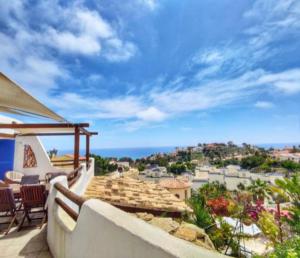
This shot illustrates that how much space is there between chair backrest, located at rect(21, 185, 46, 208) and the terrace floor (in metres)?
0.51

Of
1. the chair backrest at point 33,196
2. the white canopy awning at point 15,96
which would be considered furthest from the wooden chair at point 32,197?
the white canopy awning at point 15,96

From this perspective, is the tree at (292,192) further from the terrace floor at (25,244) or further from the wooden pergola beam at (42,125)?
the wooden pergola beam at (42,125)

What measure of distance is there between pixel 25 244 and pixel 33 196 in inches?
49.8

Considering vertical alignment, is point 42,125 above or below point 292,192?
above

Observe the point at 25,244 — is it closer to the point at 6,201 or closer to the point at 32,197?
the point at 32,197

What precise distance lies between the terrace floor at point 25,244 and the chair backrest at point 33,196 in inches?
20.2

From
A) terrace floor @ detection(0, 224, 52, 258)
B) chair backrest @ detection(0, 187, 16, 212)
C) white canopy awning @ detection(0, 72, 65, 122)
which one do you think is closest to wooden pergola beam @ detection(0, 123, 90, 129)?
white canopy awning @ detection(0, 72, 65, 122)

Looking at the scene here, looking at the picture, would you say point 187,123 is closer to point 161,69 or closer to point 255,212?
point 161,69

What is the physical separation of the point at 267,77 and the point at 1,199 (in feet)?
72.5

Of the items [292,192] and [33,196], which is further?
[33,196]

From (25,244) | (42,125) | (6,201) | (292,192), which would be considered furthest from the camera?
(42,125)

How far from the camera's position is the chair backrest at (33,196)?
4.87m

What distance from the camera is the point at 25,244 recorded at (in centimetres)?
385

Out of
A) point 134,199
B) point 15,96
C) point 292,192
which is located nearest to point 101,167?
point 134,199
